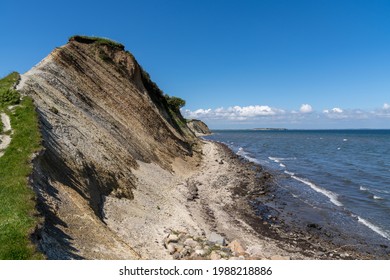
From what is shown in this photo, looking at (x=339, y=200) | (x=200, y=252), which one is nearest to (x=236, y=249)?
(x=200, y=252)

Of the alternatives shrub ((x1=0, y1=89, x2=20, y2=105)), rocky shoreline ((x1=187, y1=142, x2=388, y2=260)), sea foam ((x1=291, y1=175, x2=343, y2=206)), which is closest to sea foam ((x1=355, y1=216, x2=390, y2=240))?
rocky shoreline ((x1=187, y1=142, x2=388, y2=260))

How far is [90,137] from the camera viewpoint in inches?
1095

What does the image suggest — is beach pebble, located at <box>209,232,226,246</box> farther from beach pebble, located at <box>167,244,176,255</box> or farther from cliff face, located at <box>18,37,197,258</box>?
cliff face, located at <box>18,37,197,258</box>

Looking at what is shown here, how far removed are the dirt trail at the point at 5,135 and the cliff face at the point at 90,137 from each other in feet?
6.41

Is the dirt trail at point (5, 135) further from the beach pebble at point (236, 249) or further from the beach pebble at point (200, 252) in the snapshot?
the beach pebble at point (236, 249)

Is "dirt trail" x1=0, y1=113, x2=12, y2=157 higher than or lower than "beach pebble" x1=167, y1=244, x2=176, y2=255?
higher

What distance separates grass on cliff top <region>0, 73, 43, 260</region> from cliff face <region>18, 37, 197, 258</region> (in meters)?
0.66

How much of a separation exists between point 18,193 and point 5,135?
7.63 m

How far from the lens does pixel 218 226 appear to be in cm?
2381

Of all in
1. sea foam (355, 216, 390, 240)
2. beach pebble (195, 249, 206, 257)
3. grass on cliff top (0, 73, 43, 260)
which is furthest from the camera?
sea foam (355, 216, 390, 240)

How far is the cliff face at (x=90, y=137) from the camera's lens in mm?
15141

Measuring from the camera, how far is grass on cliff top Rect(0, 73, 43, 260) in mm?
10570

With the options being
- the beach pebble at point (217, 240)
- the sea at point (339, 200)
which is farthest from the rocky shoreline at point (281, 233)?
the beach pebble at point (217, 240)

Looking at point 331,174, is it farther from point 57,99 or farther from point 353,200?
point 57,99
